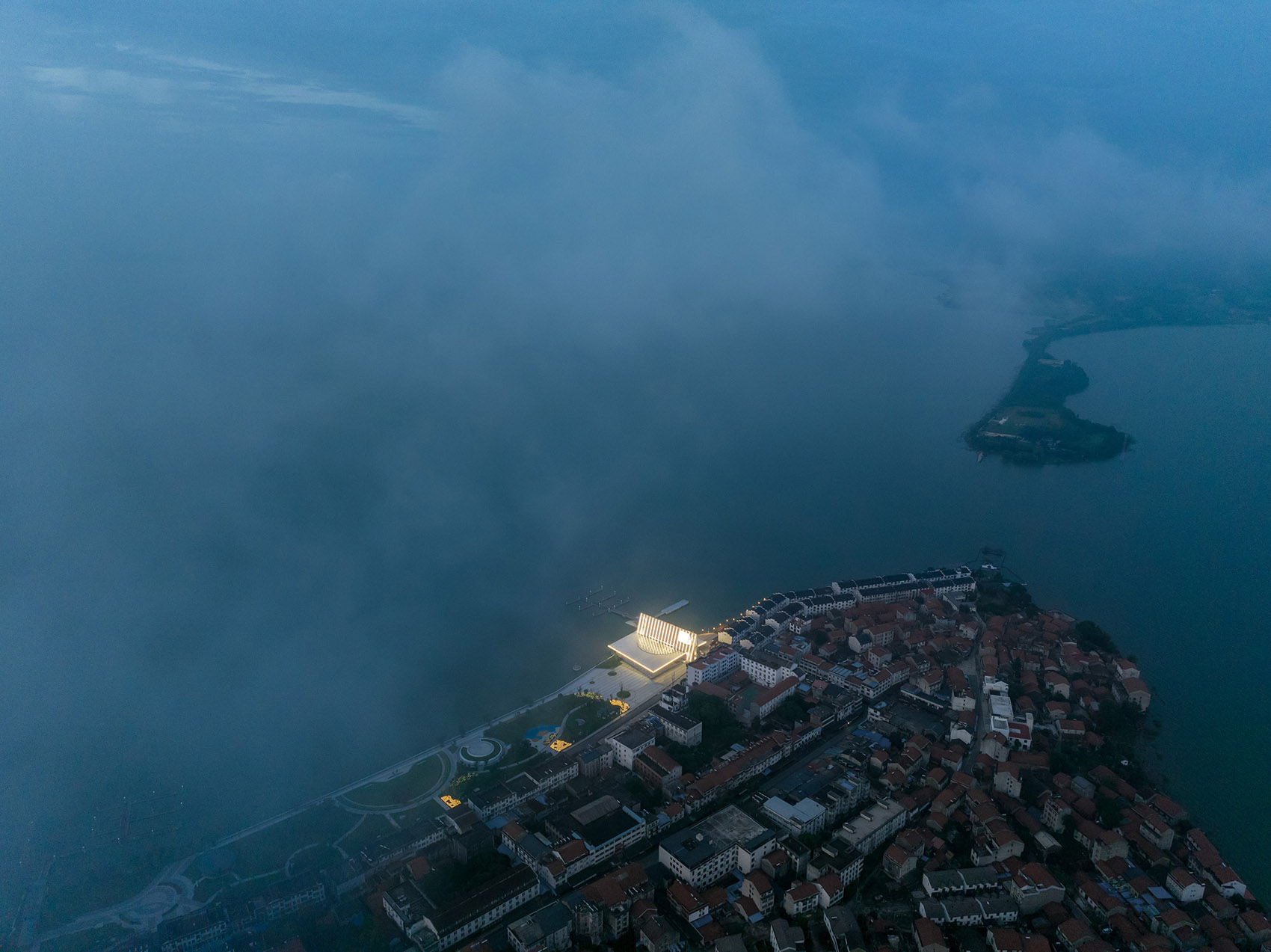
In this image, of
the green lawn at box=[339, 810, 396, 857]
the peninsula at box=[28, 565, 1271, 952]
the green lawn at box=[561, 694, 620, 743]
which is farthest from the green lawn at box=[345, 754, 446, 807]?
the green lawn at box=[561, 694, 620, 743]

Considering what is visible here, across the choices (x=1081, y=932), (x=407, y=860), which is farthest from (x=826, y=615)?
(x=407, y=860)

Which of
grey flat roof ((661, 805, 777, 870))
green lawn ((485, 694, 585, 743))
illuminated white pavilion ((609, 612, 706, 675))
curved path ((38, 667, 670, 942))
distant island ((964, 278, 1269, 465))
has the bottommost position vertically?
curved path ((38, 667, 670, 942))

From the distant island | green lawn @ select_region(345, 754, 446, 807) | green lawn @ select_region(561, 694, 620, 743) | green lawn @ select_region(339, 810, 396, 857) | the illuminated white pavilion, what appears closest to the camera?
green lawn @ select_region(339, 810, 396, 857)

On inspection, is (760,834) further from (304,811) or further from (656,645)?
(304,811)

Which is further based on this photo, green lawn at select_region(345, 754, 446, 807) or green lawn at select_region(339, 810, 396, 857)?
green lawn at select_region(345, 754, 446, 807)

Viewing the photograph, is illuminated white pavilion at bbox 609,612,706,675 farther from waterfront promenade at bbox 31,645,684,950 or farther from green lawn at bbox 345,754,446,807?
green lawn at bbox 345,754,446,807

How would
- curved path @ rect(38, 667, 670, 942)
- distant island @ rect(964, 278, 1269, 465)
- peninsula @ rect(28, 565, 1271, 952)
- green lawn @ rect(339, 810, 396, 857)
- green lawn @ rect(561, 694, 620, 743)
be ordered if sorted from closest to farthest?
peninsula @ rect(28, 565, 1271, 952) < curved path @ rect(38, 667, 670, 942) < green lawn @ rect(339, 810, 396, 857) < green lawn @ rect(561, 694, 620, 743) < distant island @ rect(964, 278, 1269, 465)
